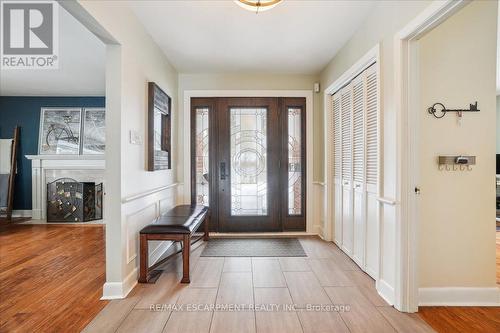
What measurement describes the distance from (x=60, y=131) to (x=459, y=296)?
6.69 metres

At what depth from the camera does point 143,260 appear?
2.62 metres

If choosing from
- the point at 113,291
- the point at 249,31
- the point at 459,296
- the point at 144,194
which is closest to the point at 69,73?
the point at 144,194

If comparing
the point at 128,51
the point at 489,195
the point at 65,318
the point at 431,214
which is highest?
the point at 128,51

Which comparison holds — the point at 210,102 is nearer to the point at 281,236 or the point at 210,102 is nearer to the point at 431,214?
the point at 281,236

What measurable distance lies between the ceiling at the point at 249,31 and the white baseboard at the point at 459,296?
251 cm

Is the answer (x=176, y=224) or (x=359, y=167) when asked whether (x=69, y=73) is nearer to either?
(x=176, y=224)

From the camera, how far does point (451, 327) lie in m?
1.92

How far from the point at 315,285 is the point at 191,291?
114 centimetres

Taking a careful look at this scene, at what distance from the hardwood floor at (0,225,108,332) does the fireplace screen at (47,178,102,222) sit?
864 mm

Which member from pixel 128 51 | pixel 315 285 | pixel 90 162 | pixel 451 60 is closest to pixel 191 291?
pixel 315 285

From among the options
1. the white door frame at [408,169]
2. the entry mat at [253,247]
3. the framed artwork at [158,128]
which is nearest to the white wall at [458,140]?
the white door frame at [408,169]

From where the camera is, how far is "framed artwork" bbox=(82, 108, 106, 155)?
18.1ft

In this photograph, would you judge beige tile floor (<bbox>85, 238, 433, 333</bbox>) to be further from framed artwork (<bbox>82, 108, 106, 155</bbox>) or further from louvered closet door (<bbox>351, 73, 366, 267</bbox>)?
framed artwork (<bbox>82, 108, 106, 155</bbox>)

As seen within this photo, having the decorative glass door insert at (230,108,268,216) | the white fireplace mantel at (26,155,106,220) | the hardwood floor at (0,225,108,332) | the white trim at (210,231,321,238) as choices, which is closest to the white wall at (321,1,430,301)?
the white trim at (210,231,321,238)
